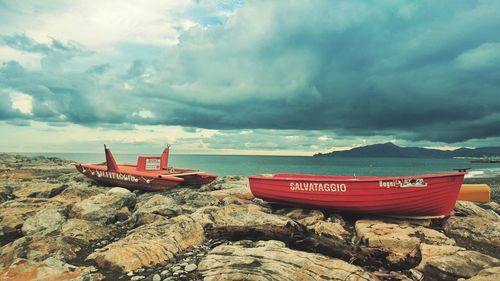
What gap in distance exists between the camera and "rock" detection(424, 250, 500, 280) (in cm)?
800

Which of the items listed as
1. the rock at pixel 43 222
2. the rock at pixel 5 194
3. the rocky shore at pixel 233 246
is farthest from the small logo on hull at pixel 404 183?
the rock at pixel 5 194

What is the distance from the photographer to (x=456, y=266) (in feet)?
26.7

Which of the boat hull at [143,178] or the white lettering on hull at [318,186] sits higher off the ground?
the white lettering on hull at [318,186]

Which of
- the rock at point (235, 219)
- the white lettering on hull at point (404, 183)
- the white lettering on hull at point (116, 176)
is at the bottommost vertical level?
the rock at point (235, 219)

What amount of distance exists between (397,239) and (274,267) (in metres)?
4.61

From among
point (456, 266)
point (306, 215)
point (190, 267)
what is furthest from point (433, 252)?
point (190, 267)

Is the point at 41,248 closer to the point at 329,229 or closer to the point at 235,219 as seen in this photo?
the point at 235,219

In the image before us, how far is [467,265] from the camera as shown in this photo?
8.21 m

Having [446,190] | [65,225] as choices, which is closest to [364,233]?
[446,190]

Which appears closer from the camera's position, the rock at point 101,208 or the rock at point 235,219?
the rock at point 235,219

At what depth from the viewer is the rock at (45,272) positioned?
7789 millimetres

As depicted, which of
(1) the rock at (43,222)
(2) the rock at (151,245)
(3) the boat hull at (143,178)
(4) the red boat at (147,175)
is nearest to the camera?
(2) the rock at (151,245)

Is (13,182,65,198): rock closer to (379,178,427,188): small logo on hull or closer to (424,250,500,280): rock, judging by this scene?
(379,178,427,188): small logo on hull

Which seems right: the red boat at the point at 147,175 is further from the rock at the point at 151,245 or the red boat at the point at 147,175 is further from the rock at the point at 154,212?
the rock at the point at 151,245
